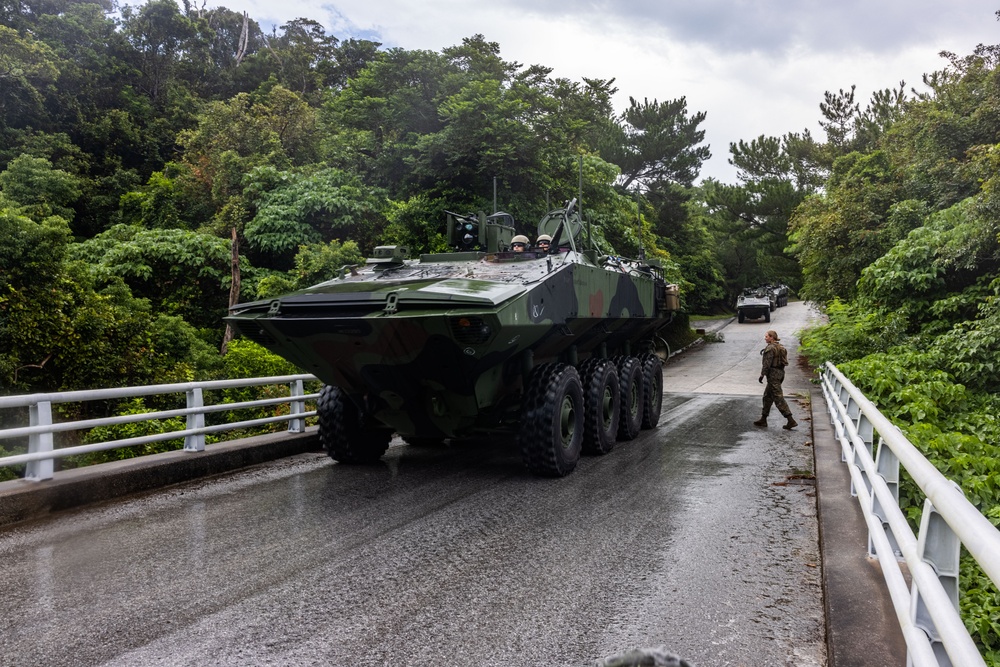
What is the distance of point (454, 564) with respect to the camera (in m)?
4.80

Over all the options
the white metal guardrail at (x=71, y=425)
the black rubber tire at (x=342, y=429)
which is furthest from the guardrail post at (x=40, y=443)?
the black rubber tire at (x=342, y=429)

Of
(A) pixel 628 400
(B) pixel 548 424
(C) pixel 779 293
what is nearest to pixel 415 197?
(A) pixel 628 400

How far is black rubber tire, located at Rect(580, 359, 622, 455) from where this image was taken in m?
8.64

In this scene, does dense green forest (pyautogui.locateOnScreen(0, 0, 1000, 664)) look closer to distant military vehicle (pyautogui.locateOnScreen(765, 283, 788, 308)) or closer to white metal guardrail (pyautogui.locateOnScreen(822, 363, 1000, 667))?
white metal guardrail (pyautogui.locateOnScreen(822, 363, 1000, 667))

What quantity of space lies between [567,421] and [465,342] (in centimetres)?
192

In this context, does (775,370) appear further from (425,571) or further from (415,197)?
(415,197)

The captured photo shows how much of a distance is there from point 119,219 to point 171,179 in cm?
250

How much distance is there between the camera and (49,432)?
6047 millimetres

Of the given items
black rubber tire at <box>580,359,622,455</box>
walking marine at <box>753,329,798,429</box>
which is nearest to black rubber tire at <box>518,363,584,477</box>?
black rubber tire at <box>580,359,622,455</box>

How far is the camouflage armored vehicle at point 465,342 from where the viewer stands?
6383 mm

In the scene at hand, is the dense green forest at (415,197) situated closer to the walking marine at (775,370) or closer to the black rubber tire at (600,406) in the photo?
the walking marine at (775,370)

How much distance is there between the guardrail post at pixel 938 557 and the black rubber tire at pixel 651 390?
8.33 m

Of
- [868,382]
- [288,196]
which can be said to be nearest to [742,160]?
[288,196]

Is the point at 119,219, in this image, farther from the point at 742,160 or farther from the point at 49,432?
the point at 742,160
